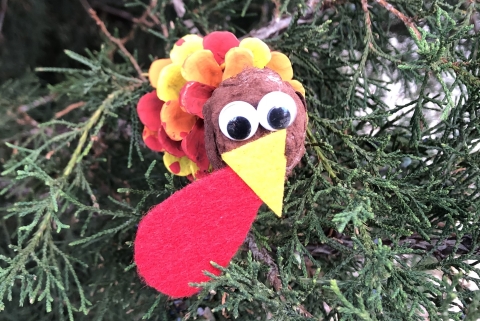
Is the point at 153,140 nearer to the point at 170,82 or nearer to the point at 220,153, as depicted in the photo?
the point at 170,82

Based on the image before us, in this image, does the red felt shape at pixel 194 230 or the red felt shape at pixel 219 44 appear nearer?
the red felt shape at pixel 194 230

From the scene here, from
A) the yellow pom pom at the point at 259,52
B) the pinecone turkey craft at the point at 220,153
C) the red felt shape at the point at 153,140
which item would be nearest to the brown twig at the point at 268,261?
the pinecone turkey craft at the point at 220,153

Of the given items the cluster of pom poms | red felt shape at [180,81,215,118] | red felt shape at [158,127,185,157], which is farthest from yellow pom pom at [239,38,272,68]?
red felt shape at [158,127,185,157]

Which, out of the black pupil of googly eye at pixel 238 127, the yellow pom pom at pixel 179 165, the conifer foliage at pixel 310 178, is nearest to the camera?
the black pupil of googly eye at pixel 238 127

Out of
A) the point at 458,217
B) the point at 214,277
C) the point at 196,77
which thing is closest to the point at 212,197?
the point at 214,277

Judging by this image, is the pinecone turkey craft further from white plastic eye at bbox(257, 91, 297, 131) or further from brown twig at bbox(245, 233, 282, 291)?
brown twig at bbox(245, 233, 282, 291)

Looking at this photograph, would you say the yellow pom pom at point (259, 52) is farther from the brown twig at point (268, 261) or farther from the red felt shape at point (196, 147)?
the brown twig at point (268, 261)

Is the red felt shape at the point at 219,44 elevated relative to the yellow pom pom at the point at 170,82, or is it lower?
elevated

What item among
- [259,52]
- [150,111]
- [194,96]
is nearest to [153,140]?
[150,111]
